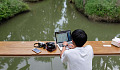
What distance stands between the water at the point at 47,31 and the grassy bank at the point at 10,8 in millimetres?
272

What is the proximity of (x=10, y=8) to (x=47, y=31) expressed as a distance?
8.65 feet

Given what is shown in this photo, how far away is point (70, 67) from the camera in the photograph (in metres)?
1.38

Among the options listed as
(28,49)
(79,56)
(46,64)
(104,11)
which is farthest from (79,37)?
(104,11)

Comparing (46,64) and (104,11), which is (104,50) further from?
(104,11)

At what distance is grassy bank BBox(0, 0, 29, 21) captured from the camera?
578cm

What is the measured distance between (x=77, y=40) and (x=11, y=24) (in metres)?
5.06

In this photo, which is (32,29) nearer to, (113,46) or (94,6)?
(94,6)

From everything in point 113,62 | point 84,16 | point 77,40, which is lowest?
point 113,62

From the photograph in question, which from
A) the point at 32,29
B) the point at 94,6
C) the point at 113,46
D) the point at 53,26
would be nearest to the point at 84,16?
the point at 94,6

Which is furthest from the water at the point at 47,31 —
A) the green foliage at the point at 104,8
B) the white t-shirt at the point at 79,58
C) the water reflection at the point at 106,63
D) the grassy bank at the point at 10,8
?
the white t-shirt at the point at 79,58

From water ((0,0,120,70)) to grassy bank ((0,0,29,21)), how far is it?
272mm

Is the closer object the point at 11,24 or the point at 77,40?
the point at 77,40

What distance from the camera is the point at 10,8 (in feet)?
20.9

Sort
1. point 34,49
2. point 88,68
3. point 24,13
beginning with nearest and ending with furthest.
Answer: point 88,68
point 34,49
point 24,13
